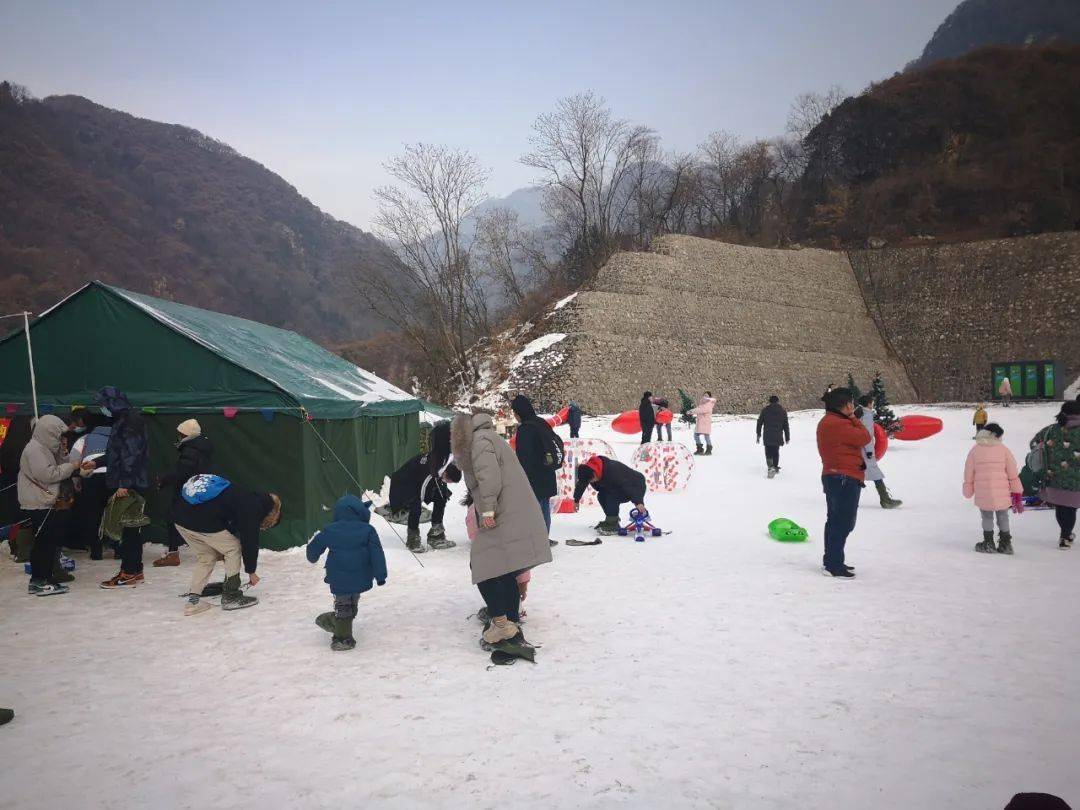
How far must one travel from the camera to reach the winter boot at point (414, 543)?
314 inches

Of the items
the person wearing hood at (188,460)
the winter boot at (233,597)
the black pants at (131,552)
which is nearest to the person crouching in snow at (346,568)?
the winter boot at (233,597)

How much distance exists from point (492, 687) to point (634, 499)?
176 inches

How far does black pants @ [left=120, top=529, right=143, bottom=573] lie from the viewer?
6559mm

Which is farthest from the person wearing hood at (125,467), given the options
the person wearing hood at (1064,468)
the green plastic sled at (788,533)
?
the person wearing hood at (1064,468)

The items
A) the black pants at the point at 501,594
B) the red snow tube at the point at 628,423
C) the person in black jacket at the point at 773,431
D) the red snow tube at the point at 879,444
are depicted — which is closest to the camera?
the black pants at the point at 501,594

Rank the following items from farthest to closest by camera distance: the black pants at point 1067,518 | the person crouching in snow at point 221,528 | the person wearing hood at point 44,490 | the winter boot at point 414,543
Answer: the winter boot at point 414,543 < the black pants at point 1067,518 < the person wearing hood at point 44,490 < the person crouching in snow at point 221,528

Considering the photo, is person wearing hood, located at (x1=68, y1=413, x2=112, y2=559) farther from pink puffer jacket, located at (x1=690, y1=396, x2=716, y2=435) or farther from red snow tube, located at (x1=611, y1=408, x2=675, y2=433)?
pink puffer jacket, located at (x1=690, y1=396, x2=716, y2=435)

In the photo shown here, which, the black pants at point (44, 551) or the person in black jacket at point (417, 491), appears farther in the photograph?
the person in black jacket at point (417, 491)

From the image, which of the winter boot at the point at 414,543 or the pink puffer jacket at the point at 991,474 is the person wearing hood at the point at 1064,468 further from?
the winter boot at the point at 414,543

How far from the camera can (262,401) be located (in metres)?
7.91

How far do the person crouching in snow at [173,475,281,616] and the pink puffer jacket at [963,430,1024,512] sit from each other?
7.19m

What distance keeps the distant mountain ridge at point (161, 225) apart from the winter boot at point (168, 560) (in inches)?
1295

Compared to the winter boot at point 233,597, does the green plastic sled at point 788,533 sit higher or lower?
lower

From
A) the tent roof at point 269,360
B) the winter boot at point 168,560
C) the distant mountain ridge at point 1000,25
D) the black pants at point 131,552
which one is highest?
the distant mountain ridge at point 1000,25
